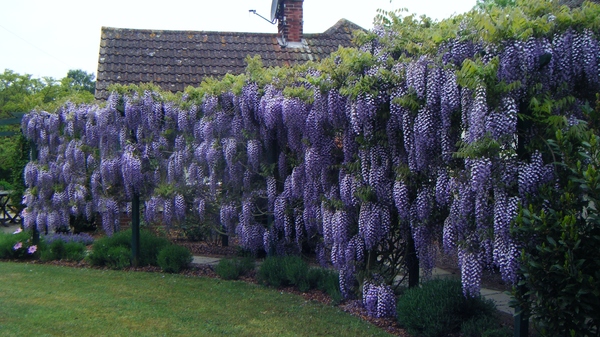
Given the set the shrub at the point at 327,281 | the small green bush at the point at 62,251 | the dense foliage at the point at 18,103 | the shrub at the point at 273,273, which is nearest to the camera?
the shrub at the point at 327,281

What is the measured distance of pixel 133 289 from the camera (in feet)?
22.9

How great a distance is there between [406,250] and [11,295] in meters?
4.55

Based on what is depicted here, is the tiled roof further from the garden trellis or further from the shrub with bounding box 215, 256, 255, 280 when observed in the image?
the shrub with bounding box 215, 256, 255, 280

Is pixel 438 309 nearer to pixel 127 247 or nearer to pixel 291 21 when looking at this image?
pixel 127 247

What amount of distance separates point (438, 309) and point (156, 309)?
115 inches

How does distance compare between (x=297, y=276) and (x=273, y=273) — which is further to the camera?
(x=273, y=273)

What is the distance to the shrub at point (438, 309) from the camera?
4.70m

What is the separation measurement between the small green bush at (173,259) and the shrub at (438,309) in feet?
12.5

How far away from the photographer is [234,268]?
7.51 m

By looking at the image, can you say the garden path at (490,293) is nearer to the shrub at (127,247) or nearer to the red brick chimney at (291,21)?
the shrub at (127,247)

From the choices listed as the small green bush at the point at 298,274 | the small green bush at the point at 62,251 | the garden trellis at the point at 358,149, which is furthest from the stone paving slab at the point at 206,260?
the small green bush at the point at 298,274

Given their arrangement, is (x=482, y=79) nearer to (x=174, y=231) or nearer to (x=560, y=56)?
(x=560, y=56)

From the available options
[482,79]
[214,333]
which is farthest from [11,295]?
[482,79]

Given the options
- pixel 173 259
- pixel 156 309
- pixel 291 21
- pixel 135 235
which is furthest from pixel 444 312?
pixel 291 21
